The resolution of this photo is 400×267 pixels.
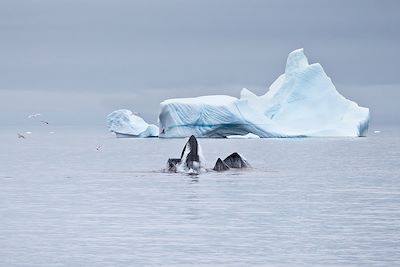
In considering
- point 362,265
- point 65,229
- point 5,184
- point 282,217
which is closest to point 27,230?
point 65,229

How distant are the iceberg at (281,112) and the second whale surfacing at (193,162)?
120ft

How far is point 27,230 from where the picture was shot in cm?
1977

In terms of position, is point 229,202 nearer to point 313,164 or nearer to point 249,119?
point 313,164

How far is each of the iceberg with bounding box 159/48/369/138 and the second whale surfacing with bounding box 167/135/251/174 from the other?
36483 millimetres

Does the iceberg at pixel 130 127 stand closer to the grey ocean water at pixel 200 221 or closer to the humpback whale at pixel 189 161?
the humpback whale at pixel 189 161

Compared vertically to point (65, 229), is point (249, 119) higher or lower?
higher

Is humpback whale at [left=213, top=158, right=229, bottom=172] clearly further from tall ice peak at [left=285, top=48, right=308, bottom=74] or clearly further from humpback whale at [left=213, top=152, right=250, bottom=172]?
tall ice peak at [left=285, top=48, right=308, bottom=74]

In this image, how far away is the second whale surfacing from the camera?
3619 cm

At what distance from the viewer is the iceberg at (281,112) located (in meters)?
79.3

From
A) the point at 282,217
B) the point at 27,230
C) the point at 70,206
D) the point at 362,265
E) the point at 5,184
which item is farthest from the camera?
the point at 5,184

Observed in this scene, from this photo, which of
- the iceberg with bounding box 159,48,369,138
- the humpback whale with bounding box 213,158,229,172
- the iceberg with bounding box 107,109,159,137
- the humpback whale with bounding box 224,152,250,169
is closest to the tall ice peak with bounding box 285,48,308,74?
the iceberg with bounding box 159,48,369,138

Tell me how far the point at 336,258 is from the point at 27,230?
648 centimetres

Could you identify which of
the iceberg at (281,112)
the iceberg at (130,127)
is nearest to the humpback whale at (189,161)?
the iceberg at (281,112)

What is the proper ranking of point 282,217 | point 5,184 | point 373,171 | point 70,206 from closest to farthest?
point 282,217 → point 70,206 → point 5,184 → point 373,171
